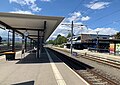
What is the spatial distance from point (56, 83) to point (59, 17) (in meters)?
9.82

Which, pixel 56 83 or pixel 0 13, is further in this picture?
pixel 0 13

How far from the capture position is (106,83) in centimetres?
1082

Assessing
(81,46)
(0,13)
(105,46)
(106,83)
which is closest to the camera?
(106,83)

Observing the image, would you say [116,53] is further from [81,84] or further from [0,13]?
[81,84]

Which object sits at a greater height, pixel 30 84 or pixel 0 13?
pixel 0 13

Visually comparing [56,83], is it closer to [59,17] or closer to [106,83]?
[106,83]

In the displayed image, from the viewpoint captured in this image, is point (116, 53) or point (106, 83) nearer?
point (106, 83)

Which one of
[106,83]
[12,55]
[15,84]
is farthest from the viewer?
[12,55]

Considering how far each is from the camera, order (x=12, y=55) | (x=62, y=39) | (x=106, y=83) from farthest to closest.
Answer: (x=62, y=39) < (x=12, y=55) < (x=106, y=83)

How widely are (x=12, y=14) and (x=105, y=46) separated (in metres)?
57.6

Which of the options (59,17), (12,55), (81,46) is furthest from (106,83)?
(81,46)

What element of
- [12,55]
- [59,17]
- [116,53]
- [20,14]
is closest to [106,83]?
[59,17]

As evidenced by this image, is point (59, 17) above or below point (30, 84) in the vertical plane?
above

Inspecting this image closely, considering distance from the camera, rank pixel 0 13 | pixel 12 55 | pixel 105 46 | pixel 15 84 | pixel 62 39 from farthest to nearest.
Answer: pixel 62 39 → pixel 105 46 → pixel 12 55 → pixel 0 13 → pixel 15 84
